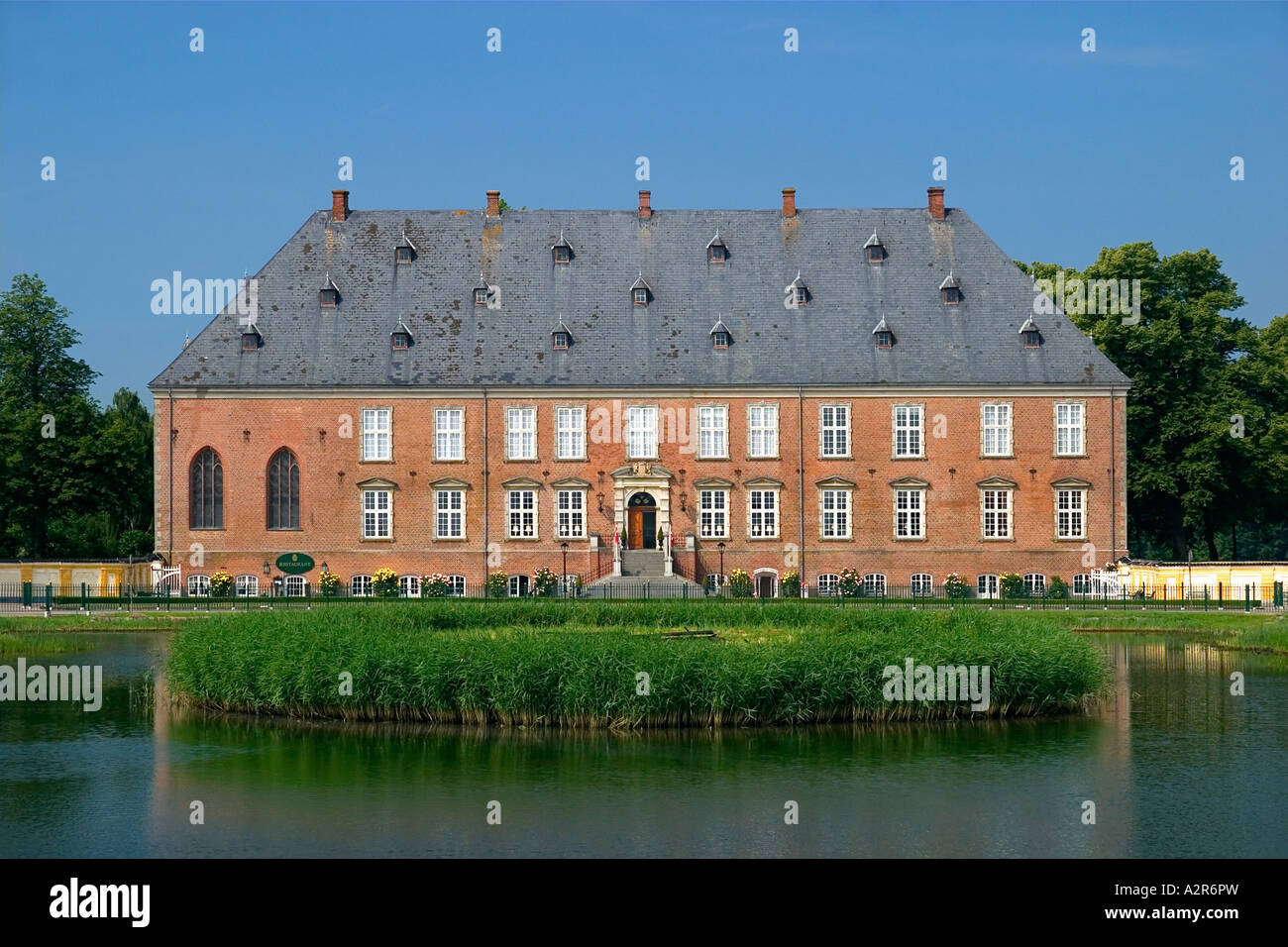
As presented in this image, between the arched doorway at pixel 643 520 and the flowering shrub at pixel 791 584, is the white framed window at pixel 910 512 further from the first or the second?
the arched doorway at pixel 643 520

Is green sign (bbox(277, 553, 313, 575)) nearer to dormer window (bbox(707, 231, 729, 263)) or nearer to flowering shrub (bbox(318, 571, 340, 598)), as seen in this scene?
flowering shrub (bbox(318, 571, 340, 598))

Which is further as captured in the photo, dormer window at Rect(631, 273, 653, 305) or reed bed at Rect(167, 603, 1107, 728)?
dormer window at Rect(631, 273, 653, 305)

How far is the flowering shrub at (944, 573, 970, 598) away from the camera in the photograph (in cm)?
5350

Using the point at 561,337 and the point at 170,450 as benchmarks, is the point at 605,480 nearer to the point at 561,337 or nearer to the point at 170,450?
the point at 561,337

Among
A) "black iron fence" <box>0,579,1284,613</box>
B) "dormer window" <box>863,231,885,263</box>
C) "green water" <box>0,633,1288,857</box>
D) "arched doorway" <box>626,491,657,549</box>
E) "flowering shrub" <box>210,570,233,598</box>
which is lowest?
"green water" <box>0,633,1288,857</box>

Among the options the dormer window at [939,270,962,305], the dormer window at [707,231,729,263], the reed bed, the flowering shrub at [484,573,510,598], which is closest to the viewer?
the reed bed

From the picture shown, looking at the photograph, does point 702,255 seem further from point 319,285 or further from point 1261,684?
point 1261,684

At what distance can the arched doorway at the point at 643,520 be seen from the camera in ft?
182

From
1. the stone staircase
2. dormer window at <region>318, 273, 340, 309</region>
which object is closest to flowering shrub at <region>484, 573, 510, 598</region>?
the stone staircase

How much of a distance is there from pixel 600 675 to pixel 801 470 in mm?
32518

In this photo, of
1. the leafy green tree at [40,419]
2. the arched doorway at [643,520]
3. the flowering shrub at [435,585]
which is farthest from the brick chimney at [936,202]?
the leafy green tree at [40,419]

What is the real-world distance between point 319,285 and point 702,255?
46.8 ft

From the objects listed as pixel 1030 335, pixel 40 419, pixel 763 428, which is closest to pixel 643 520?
pixel 763 428

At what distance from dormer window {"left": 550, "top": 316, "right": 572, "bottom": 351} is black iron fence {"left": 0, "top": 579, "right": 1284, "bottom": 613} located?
8785 mm
